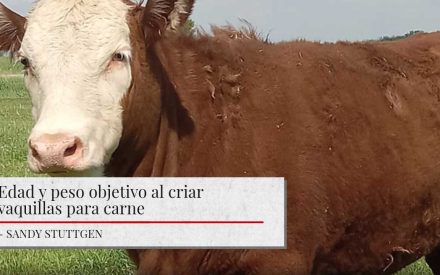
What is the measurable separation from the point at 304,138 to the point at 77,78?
4.93 ft

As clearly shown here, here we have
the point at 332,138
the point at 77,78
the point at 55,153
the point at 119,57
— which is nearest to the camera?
the point at 55,153

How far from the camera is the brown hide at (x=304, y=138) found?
14.1 feet

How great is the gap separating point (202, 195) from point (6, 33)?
149cm

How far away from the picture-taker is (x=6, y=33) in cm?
437

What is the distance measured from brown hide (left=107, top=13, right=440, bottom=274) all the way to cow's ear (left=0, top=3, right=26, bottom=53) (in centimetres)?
73

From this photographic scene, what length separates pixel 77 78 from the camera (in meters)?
3.77

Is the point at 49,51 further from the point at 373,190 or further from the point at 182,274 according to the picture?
the point at 373,190

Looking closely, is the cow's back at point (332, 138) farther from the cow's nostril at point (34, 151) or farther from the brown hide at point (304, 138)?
the cow's nostril at point (34, 151)

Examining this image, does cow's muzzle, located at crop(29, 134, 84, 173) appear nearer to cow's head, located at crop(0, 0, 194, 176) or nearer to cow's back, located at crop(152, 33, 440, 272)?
cow's head, located at crop(0, 0, 194, 176)

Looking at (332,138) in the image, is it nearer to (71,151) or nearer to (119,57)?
(119,57)

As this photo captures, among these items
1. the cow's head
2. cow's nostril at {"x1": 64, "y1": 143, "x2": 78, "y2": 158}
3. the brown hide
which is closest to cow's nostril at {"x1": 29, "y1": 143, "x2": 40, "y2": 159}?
the cow's head

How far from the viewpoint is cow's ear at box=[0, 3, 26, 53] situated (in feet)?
14.2

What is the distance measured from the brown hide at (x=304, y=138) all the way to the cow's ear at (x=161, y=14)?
0.14 metres

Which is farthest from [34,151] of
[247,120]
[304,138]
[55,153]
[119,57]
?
[304,138]
